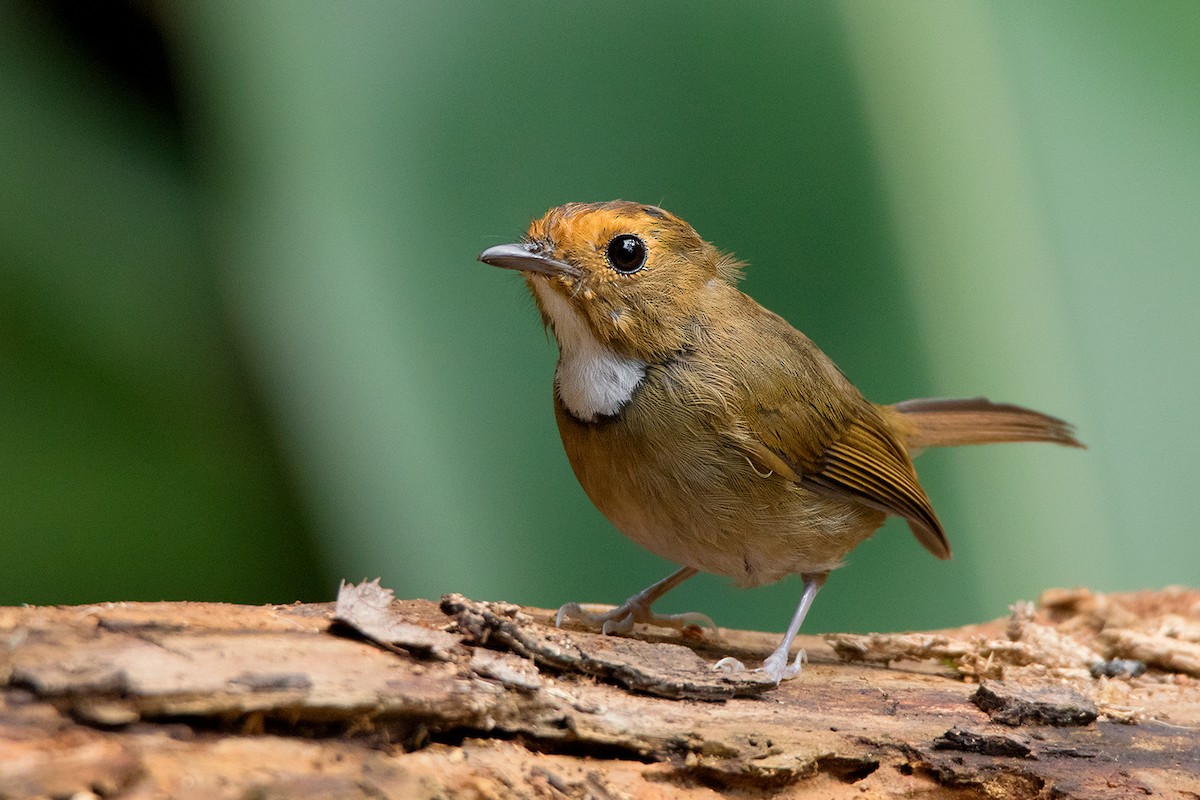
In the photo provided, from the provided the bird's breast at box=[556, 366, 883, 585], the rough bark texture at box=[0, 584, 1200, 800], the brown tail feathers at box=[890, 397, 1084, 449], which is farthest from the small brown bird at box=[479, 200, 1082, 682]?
the brown tail feathers at box=[890, 397, 1084, 449]

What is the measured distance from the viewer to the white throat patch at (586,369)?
3.43 m

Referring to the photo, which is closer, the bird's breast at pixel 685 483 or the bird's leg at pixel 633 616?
the bird's breast at pixel 685 483

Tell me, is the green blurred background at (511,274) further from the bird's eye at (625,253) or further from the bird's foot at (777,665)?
the bird's foot at (777,665)

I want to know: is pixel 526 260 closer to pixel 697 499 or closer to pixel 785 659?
pixel 697 499

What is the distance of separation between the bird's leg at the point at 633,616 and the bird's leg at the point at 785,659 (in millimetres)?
317

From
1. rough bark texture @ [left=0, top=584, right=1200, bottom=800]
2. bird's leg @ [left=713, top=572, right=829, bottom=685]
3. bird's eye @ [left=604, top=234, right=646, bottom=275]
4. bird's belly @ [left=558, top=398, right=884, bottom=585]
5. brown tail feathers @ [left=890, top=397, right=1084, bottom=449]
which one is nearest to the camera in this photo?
rough bark texture @ [left=0, top=584, right=1200, bottom=800]

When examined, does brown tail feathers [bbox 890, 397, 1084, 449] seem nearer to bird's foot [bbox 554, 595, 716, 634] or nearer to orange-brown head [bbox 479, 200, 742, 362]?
bird's foot [bbox 554, 595, 716, 634]

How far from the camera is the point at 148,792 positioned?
183cm

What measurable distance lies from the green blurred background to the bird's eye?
1245 mm

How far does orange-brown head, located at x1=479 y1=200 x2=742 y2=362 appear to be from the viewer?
3414mm

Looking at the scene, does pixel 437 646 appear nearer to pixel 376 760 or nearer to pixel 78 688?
pixel 376 760

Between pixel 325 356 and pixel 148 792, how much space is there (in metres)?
3.08

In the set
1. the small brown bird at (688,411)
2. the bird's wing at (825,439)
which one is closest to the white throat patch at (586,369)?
the small brown bird at (688,411)

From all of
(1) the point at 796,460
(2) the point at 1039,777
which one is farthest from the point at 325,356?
(2) the point at 1039,777
